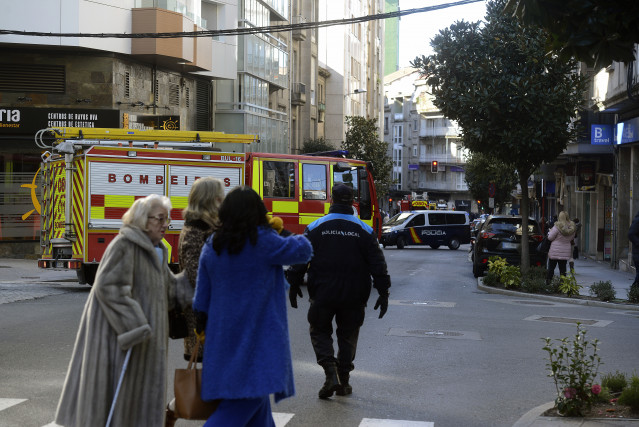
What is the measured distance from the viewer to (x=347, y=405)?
7.61m

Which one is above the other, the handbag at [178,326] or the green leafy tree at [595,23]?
the green leafy tree at [595,23]

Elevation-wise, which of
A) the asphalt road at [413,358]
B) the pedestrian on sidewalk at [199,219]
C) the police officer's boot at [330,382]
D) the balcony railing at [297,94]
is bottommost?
the asphalt road at [413,358]

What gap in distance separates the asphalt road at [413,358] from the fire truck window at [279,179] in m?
3.57

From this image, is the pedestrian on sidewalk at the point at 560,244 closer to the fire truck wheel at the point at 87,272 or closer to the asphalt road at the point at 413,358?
the asphalt road at the point at 413,358

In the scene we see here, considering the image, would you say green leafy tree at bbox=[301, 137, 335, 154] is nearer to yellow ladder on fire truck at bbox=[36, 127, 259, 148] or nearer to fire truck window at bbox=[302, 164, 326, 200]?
fire truck window at bbox=[302, 164, 326, 200]

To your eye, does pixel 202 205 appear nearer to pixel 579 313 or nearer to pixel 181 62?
pixel 579 313

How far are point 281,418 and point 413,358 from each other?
10.8 ft

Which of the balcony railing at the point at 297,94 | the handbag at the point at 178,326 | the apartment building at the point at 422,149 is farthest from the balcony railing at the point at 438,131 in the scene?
the handbag at the point at 178,326

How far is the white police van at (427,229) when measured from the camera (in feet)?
146

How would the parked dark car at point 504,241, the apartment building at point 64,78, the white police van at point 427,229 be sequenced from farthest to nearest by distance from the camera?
the white police van at point 427,229 < the apartment building at point 64,78 < the parked dark car at point 504,241

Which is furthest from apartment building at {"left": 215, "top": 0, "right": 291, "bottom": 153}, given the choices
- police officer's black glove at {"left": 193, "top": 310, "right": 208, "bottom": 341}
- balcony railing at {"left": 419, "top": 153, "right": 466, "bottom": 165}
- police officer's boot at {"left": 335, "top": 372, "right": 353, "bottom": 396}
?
balcony railing at {"left": 419, "top": 153, "right": 466, "bottom": 165}

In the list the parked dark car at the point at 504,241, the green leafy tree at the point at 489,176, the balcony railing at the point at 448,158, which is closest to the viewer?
the parked dark car at the point at 504,241

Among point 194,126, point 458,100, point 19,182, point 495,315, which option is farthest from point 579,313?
point 194,126

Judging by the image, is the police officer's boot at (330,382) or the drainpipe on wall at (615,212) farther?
the drainpipe on wall at (615,212)
